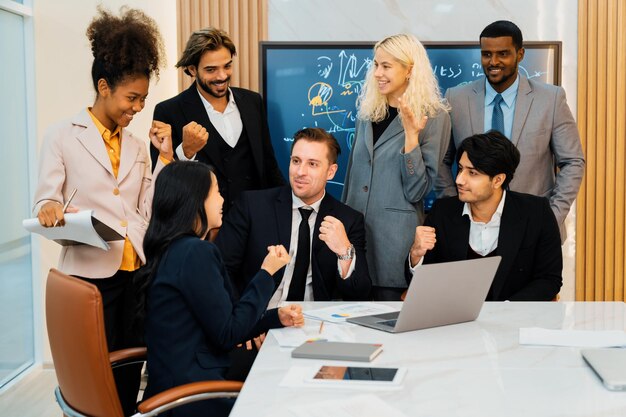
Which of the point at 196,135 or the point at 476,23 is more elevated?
the point at 476,23

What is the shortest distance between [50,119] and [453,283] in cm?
296

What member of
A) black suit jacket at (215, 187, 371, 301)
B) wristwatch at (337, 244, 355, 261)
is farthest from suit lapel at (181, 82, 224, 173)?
wristwatch at (337, 244, 355, 261)

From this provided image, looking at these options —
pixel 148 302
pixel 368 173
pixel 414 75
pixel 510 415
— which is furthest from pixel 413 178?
pixel 510 415

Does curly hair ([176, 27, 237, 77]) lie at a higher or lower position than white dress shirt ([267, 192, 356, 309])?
higher

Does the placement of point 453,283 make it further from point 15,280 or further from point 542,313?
point 15,280

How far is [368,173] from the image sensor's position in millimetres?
3504

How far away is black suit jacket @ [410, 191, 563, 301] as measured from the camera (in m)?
3.15

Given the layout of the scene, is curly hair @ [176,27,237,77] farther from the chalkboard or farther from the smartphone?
the smartphone

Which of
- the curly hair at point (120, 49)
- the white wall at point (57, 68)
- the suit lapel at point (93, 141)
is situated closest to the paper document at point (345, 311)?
the suit lapel at point (93, 141)

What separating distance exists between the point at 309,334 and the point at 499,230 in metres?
1.12

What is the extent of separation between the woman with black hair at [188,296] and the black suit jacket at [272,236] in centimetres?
69

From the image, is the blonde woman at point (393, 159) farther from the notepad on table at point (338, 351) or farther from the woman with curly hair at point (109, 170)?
the notepad on table at point (338, 351)

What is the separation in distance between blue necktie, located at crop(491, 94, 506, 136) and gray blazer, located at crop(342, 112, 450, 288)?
365mm

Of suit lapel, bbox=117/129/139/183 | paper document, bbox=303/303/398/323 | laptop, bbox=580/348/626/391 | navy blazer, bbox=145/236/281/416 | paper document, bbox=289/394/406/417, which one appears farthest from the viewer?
suit lapel, bbox=117/129/139/183
